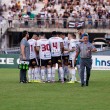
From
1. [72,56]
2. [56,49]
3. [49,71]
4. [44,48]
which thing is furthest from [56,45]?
[49,71]

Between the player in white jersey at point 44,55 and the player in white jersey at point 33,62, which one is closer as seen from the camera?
the player in white jersey at point 44,55

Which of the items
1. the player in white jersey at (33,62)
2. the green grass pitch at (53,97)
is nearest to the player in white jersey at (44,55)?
the player in white jersey at (33,62)

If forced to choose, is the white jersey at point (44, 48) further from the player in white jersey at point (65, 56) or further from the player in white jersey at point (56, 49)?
the player in white jersey at point (65, 56)

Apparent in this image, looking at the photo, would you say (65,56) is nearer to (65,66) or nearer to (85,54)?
(65,66)

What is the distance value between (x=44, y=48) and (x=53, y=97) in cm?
700

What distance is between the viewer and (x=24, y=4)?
5706 cm

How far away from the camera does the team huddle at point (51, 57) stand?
26281 mm

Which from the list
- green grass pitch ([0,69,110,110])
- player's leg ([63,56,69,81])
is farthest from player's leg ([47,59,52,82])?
green grass pitch ([0,69,110,110])

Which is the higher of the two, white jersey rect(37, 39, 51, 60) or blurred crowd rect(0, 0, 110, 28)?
white jersey rect(37, 39, 51, 60)

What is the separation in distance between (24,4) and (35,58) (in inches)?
1205

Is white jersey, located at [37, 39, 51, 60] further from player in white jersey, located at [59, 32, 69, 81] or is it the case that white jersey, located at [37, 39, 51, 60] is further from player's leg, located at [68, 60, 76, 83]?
player's leg, located at [68, 60, 76, 83]

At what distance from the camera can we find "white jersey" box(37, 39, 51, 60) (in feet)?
86.3

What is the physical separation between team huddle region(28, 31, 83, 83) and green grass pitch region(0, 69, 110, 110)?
1.86 metres

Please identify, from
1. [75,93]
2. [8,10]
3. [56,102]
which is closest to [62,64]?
[75,93]
